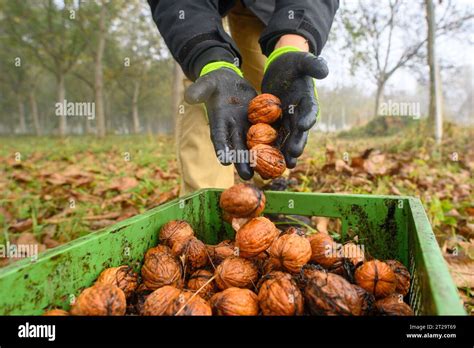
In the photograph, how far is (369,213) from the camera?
2.01 metres

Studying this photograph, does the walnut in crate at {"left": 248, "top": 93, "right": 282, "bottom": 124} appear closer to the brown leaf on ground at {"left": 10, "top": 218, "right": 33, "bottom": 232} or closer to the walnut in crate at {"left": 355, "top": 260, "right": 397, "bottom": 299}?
the walnut in crate at {"left": 355, "top": 260, "right": 397, "bottom": 299}

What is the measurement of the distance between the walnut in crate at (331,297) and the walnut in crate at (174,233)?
743mm

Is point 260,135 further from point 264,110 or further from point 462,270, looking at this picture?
point 462,270

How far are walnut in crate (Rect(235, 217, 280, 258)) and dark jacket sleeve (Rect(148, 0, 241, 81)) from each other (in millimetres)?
1382

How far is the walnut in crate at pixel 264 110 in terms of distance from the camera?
7.26 ft

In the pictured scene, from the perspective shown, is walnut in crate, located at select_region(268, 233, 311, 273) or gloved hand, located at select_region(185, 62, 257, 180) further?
gloved hand, located at select_region(185, 62, 257, 180)

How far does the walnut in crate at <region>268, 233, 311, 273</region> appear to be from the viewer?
1604mm

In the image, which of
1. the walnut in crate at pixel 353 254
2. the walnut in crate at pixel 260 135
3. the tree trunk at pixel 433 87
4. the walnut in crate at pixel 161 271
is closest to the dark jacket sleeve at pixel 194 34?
the walnut in crate at pixel 260 135

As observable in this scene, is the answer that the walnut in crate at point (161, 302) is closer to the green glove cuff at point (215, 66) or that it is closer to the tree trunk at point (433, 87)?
the green glove cuff at point (215, 66)

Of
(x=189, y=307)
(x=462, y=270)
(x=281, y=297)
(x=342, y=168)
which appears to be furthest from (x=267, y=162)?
(x=342, y=168)

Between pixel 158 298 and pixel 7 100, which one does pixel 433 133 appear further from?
pixel 7 100

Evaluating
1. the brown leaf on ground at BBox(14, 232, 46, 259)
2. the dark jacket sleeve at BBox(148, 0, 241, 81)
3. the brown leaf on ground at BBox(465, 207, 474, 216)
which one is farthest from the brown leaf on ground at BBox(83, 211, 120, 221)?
the brown leaf on ground at BBox(465, 207, 474, 216)
